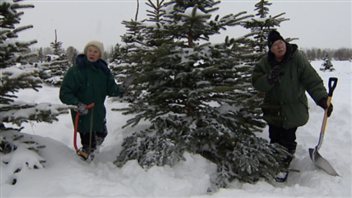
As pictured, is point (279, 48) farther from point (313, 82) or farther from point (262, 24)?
point (262, 24)

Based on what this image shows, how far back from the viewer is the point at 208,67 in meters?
4.75

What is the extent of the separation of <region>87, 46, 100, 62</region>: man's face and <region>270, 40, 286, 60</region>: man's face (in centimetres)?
247

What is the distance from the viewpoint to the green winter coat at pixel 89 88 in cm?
468

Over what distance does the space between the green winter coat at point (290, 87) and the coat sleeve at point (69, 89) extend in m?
2.52

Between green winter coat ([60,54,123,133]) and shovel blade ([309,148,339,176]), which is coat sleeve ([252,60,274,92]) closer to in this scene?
shovel blade ([309,148,339,176])

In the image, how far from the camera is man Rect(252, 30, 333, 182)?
478 cm

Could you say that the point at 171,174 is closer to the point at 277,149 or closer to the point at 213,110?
the point at 213,110

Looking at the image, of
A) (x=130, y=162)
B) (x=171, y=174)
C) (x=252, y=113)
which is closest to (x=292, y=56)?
(x=252, y=113)

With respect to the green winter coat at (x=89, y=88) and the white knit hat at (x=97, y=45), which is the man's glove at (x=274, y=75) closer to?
the green winter coat at (x=89, y=88)

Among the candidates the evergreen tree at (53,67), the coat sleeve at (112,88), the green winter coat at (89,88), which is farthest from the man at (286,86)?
the evergreen tree at (53,67)

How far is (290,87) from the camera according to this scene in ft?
16.1

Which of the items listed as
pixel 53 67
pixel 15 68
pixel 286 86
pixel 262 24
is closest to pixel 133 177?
pixel 53 67

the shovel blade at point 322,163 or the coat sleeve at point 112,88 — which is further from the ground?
the coat sleeve at point 112,88

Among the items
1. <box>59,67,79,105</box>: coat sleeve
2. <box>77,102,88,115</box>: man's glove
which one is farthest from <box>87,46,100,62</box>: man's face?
<box>77,102,88,115</box>: man's glove
